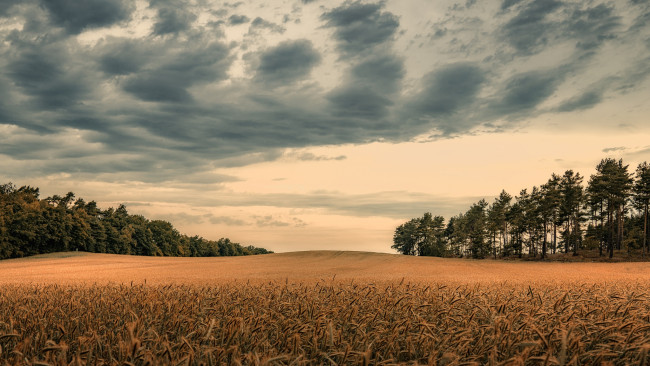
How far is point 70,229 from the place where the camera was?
235 feet

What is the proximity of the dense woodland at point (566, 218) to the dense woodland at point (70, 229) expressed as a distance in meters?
73.7

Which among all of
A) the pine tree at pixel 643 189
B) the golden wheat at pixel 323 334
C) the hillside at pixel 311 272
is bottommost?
the hillside at pixel 311 272

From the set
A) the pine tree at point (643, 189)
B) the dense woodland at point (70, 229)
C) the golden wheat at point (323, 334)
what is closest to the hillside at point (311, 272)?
the golden wheat at point (323, 334)

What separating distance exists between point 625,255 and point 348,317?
83.7 metres

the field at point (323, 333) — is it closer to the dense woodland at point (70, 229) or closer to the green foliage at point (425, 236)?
the dense woodland at point (70, 229)

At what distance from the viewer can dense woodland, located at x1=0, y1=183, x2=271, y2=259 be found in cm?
6359

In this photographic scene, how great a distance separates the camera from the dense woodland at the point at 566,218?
72.5 meters

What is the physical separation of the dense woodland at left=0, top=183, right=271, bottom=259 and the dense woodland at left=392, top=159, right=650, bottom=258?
73.7 meters

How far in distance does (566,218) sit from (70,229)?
300ft

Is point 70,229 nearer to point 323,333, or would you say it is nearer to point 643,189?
point 323,333

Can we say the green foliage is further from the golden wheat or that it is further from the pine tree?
the golden wheat

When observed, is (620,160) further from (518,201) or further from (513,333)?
(513,333)

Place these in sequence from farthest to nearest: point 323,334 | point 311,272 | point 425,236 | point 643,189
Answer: point 425,236 < point 643,189 < point 311,272 < point 323,334

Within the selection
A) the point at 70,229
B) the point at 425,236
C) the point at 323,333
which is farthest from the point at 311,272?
the point at 425,236
